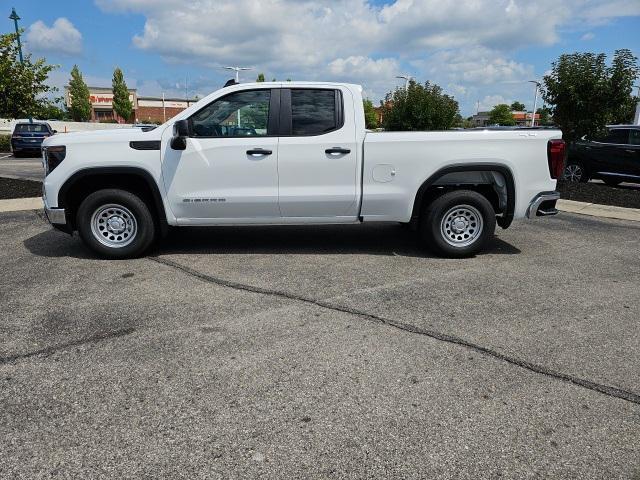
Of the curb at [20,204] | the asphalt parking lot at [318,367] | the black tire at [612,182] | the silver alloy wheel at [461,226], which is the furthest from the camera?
the black tire at [612,182]

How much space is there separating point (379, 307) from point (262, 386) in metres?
1.62

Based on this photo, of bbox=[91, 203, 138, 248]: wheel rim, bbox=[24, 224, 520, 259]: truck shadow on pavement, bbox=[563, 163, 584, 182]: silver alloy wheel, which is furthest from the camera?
bbox=[563, 163, 584, 182]: silver alloy wheel

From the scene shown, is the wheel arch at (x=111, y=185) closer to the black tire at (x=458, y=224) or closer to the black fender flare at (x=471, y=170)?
the black fender flare at (x=471, y=170)

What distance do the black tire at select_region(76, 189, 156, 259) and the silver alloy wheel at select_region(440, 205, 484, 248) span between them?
341cm

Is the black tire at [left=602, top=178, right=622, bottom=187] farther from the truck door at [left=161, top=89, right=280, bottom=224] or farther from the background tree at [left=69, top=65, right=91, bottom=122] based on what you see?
the background tree at [left=69, top=65, right=91, bottom=122]

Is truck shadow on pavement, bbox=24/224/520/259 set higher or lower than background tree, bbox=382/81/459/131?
lower

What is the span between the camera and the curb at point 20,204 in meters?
9.40

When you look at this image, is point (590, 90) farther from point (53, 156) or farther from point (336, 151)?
point (53, 156)

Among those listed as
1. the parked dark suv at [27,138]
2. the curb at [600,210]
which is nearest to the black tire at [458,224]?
the curb at [600,210]

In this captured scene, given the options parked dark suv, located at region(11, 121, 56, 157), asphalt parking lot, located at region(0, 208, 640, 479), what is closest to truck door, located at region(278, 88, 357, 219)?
asphalt parking lot, located at region(0, 208, 640, 479)

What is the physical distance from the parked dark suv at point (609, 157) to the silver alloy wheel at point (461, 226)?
27.5 ft

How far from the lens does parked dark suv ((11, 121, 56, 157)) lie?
2220cm

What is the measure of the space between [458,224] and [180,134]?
330 centimetres

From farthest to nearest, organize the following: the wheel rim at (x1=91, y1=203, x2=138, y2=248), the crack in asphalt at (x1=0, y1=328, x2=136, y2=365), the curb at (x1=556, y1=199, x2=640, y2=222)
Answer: the curb at (x1=556, y1=199, x2=640, y2=222) < the wheel rim at (x1=91, y1=203, x2=138, y2=248) < the crack in asphalt at (x1=0, y1=328, x2=136, y2=365)
